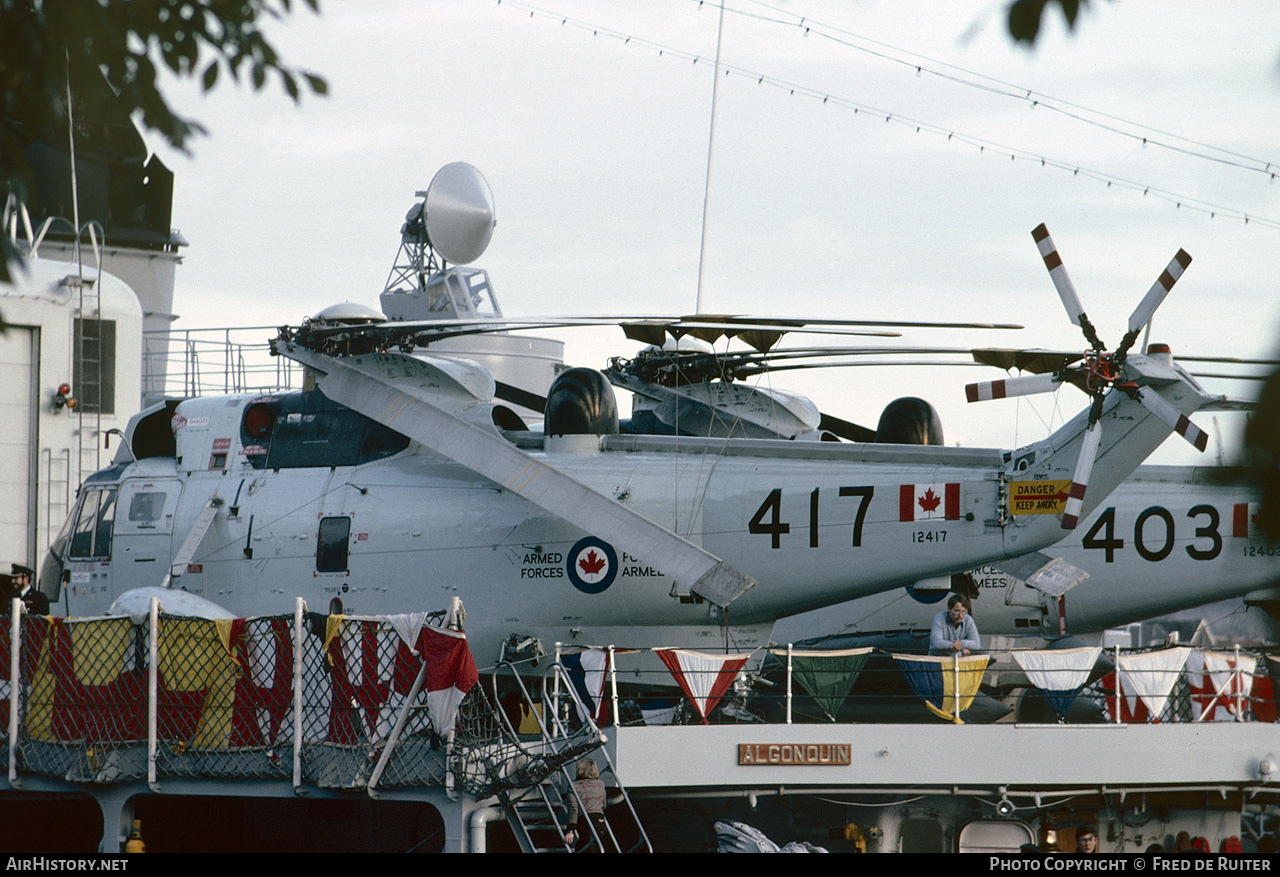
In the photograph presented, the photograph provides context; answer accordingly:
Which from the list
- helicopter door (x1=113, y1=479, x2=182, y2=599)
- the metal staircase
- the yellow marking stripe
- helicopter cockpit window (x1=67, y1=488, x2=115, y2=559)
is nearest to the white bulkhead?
helicopter cockpit window (x1=67, y1=488, x2=115, y2=559)

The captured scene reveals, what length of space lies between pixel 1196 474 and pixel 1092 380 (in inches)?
160

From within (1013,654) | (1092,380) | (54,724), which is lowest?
(54,724)

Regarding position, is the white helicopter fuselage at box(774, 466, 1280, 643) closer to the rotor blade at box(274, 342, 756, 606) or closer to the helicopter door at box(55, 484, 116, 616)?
the rotor blade at box(274, 342, 756, 606)

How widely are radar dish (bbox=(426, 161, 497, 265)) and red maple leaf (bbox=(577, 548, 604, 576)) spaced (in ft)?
25.1

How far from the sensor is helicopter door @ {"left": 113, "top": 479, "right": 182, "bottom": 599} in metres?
19.1

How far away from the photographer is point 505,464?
53.8ft

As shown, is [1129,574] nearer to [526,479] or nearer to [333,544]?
[526,479]

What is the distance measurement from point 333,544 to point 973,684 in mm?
8816

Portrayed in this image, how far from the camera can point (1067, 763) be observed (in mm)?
12805

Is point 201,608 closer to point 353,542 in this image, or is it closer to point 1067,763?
point 353,542

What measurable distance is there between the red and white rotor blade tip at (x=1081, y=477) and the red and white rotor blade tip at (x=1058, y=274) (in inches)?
51.2

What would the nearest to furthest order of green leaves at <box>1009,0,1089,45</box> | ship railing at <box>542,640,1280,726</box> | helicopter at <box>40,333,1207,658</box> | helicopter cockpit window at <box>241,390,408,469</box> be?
green leaves at <box>1009,0,1089,45</box>, ship railing at <box>542,640,1280,726</box>, helicopter at <box>40,333,1207,658</box>, helicopter cockpit window at <box>241,390,408,469</box>

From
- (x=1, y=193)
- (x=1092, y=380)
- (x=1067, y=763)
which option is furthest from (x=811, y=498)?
(x=1, y=193)

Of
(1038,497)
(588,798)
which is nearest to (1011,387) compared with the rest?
(1038,497)
